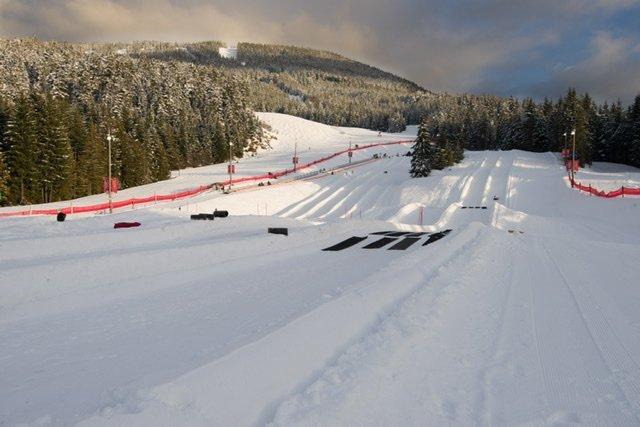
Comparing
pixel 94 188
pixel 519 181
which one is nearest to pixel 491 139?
pixel 519 181

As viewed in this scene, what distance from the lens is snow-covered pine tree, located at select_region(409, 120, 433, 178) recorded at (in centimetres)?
6069

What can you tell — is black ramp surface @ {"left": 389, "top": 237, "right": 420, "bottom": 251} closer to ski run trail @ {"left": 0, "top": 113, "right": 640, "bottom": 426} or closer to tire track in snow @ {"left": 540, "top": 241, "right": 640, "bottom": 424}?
ski run trail @ {"left": 0, "top": 113, "right": 640, "bottom": 426}

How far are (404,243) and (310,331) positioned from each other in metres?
12.0

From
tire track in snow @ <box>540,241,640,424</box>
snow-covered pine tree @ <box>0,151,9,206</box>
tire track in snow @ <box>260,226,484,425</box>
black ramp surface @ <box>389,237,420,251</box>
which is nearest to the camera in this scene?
tire track in snow @ <box>260,226,484,425</box>

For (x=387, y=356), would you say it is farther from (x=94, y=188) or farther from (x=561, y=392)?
(x=94, y=188)

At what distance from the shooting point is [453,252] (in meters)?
14.4

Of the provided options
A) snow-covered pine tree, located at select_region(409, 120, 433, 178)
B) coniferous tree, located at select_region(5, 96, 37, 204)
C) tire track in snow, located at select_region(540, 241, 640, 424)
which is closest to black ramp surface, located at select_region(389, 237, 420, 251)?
tire track in snow, located at select_region(540, 241, 640, 424)

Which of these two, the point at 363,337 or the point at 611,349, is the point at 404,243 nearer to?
the point at 611,349

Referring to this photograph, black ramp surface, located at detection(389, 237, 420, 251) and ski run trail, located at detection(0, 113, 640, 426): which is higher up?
ski run trail, located at detection(0, 113, 640, 426)

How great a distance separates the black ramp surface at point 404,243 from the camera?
16.7 metres

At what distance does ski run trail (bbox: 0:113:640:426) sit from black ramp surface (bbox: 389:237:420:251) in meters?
0.20

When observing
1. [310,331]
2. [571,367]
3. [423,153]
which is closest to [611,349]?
[571,367]

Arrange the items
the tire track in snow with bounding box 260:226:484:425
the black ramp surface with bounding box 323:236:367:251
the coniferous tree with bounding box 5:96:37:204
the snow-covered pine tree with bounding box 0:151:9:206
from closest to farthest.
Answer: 1. the tire track in snow with bounding box 260:226:484:425
2. the black ramp surface with bounding box 323:236:367:251
3. the snow-covered pine tree with bounding box 0:151:9:206
4. the coniferous tree with bounding box 5:96:37:204

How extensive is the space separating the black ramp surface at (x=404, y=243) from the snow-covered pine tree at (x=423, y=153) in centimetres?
4256
